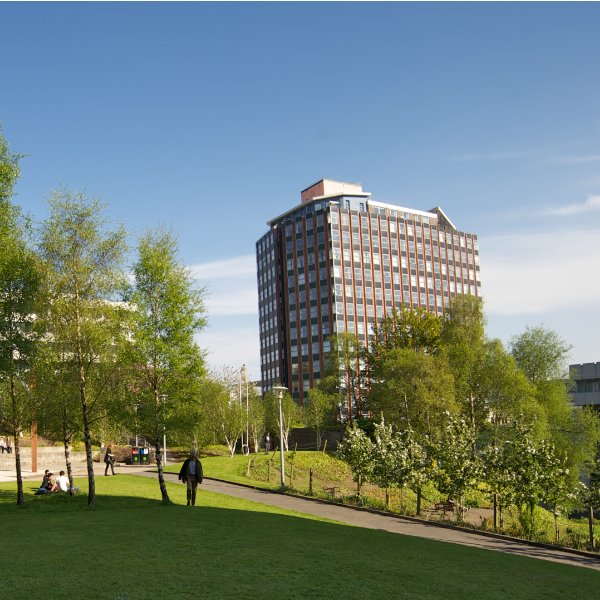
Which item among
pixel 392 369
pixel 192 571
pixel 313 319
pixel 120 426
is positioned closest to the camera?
pixel 192 571

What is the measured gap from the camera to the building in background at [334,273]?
5344 inches

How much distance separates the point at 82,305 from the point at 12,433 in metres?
6.01

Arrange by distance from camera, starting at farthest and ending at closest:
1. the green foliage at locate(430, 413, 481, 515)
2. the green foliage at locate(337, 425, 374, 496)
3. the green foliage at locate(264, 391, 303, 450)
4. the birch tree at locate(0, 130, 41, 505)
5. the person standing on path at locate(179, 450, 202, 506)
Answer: the green foliage at locate(264, 391, 303, 450)
the green foliage at locate(337, 425, 374, 496)
the green foliage at locate(430, 413, 481, 515)
the person standing on path at locate(179, 450, 202, 506)
the birch tree at locate(0, 130, 41, 505)

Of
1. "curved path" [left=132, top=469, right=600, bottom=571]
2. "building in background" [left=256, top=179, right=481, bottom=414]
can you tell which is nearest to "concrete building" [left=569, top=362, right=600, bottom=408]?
"building in background" [left=256, top=179, right=481, bottom=414]

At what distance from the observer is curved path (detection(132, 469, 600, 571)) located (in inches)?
883

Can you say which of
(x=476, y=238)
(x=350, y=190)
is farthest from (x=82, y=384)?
(x=476, y=238)

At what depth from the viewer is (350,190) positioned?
5802 inches

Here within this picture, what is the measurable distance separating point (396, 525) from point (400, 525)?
19cm

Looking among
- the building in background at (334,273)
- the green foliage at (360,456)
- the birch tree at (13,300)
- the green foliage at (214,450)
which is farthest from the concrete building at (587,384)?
the birch tree at (13,300)

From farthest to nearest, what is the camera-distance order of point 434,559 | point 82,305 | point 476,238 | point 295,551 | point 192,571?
1. point 476,238
2. point 82,305
3. point 434,559
4. point 295,551
5. point 192,571

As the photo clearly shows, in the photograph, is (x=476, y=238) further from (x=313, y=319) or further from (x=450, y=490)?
(x=450, y=490)

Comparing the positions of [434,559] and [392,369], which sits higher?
[392,369]

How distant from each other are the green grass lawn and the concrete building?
72044mm

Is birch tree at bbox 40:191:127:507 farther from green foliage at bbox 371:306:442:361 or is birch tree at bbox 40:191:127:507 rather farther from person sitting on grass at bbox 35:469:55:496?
green foliage at bbox 371:306:442:361
